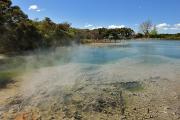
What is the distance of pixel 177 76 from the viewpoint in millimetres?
19078

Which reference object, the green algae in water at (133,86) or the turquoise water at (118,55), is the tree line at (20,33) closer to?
the turquoise water at (118,55)

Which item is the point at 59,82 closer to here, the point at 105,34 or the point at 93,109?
the point at 93,109

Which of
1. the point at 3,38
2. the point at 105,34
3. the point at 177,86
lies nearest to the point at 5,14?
the point at 3,38

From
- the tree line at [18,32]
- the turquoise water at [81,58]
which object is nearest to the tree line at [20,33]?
the tree line at [18,32]

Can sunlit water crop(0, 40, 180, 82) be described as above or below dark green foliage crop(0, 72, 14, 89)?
below

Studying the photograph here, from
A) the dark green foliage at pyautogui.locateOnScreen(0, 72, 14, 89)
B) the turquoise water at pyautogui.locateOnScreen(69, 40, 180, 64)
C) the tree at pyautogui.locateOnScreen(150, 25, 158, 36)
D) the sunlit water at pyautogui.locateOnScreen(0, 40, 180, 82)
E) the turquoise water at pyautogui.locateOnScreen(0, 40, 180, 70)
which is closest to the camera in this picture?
the dark green foliage at pyautogui.locateOnScreen(0, 72, 14, 89)

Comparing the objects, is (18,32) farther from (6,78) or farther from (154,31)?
(154,31)

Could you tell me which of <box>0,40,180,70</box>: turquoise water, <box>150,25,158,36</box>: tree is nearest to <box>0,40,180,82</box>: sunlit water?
<box>0,40,180,70</box>: turquoise water

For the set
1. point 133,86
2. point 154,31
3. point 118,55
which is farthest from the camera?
point 154,31

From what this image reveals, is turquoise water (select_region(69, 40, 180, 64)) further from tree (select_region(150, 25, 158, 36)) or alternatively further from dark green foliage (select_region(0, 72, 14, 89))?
tree (select_region(150, 25, 158, 36))

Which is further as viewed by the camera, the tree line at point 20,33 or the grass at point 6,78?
the tree line at point 20,33

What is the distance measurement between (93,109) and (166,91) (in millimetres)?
4961

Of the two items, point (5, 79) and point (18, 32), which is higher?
point (18, 32)

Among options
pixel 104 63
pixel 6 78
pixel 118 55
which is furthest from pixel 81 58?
pixel 6 78
